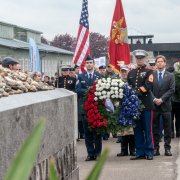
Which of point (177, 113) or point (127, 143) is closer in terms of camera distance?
point (127, 143)

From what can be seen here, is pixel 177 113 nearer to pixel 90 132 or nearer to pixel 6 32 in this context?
pixel 90 132

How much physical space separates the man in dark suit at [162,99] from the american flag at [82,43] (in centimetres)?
686

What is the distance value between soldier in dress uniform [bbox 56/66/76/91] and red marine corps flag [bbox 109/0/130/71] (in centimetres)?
110

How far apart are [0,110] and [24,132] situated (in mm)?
589

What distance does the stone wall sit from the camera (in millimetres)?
3941

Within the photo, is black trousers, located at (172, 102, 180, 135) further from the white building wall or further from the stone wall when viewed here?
the white building wall

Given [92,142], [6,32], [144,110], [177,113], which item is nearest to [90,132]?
[92,142]

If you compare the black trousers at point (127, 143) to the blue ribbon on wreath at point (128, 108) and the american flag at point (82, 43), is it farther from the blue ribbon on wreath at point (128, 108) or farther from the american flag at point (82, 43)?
the american flag at point (82, 43)

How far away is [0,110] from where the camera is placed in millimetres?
3791

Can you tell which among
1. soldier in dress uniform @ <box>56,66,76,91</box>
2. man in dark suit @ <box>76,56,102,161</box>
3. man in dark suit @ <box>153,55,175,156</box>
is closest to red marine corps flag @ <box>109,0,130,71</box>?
soldier in dress uniform @ <box>56,66,76,91</box>

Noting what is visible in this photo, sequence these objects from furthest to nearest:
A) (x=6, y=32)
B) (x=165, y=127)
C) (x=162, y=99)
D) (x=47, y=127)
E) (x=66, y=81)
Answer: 1. (x=6, y=32)
2. (x=66, y=81)
3. (x=165, y=127)
4. (x=162, y=99)
5. (x=47, y=127)

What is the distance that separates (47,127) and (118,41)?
35.9 feet

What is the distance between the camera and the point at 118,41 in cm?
1591

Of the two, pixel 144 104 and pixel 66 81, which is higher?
pixel 66 81
